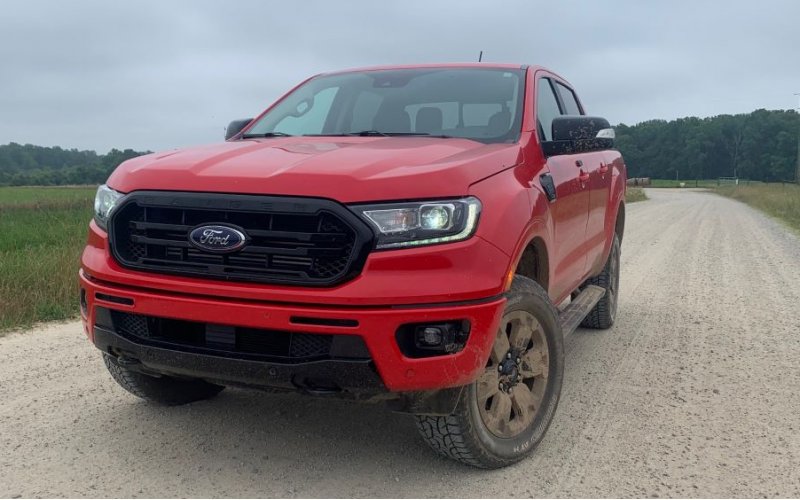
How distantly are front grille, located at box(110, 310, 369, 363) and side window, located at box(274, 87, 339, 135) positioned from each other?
157 cm

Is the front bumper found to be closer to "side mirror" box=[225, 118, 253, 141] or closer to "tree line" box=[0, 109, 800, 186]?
"side mirror" box=[225, 118, 253, 141]

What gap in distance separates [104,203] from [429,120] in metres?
1.73

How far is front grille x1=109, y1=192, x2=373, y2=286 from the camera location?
96.4 inches

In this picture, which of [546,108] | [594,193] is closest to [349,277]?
[546,108]

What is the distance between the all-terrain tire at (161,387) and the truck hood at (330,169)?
3.36 ft

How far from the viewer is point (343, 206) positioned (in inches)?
96.6

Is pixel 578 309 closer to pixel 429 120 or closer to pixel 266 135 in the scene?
pixel 429 120

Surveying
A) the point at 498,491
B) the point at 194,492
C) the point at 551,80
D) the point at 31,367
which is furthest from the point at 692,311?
the point at 31,367

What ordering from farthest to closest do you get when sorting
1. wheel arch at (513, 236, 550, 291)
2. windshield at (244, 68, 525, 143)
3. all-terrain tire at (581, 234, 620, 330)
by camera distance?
all-terrain tire at (581, 234, 620, 330), windshield at (244, 68, 525, 143), wheel arch at (513, 236, 550, 291)

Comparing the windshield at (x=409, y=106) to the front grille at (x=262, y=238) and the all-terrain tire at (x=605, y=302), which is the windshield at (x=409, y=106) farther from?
the all-terrain tire at (x=605, y=302)

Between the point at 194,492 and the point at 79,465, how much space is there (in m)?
0.62

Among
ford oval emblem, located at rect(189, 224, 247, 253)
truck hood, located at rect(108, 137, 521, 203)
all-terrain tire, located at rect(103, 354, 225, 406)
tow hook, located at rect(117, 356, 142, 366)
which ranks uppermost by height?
truck hood, located at rect(108, 137, 521, 203)

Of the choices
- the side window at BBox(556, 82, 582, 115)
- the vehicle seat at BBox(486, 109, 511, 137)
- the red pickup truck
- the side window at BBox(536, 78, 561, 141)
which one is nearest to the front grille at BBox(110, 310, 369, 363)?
the red pickup truck

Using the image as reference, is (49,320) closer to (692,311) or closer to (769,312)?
(692,311)
